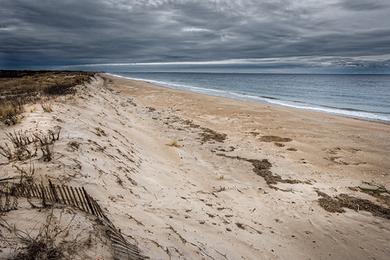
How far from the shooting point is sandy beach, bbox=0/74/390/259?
4.73 m

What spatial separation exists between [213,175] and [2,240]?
6.31m

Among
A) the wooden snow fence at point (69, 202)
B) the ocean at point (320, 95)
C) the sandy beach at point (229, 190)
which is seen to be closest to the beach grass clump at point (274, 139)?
the sandy beach at point (229, 190)

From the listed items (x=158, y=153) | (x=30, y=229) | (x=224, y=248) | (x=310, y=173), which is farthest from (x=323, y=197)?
(x=30, y=229)

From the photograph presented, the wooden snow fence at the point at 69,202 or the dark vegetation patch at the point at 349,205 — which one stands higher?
the wooden snow fence at the point at 69,202

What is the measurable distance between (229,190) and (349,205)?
9.87 ft

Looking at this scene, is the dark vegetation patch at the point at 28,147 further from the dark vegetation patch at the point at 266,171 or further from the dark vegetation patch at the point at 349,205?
the dark vegetation patch at the point at 349,205

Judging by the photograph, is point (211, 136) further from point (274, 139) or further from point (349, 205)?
point (349, 205)

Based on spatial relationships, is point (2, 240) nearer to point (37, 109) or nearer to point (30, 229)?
point (30, 229)

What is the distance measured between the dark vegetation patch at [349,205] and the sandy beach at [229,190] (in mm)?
26

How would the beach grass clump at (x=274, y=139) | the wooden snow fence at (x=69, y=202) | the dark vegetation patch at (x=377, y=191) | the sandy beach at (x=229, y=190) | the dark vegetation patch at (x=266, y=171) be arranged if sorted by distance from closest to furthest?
the wooden snow fence at (x=69, y=202) < the sandy beach at (x=229, y=190) < the dark vegetation patch at (x=377, y=191) < the dark vegetation patch at (x=266, y=171) < the beach grass clump at (x=274, y=139)

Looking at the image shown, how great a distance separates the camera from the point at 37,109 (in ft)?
31.6

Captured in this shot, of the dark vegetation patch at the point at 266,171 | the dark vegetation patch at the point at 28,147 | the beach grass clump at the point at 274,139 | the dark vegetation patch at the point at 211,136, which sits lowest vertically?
the dark vegetation patch at the point at 266,171

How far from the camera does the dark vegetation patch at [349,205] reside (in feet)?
Result: 23.3

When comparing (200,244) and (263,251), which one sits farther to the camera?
(263,251)
